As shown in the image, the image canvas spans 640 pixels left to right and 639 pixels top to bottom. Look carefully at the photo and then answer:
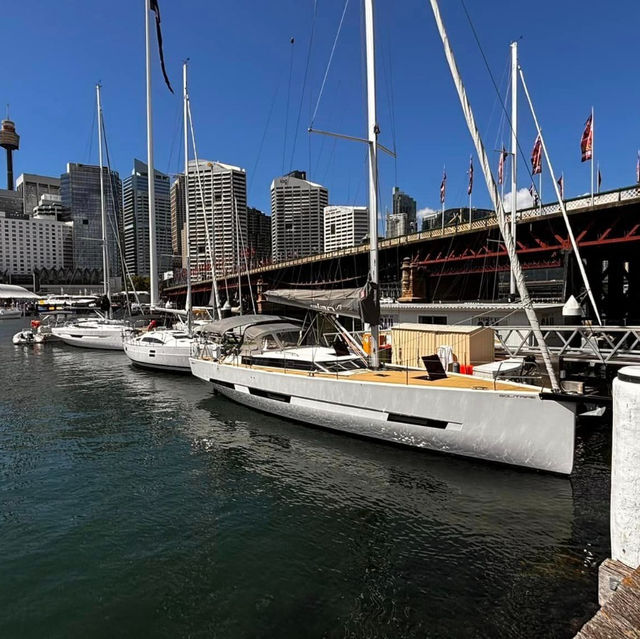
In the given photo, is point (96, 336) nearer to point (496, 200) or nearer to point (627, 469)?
point (496, 200)

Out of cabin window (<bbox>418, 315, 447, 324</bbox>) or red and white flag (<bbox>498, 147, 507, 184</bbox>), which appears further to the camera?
red and white flag (<bbox>498, 147, 507, 184</bbox>)

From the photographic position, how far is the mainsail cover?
16.8m

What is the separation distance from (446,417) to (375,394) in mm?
2354

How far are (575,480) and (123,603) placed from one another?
11.1 m

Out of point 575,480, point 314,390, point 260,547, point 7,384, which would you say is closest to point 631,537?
point 260,547

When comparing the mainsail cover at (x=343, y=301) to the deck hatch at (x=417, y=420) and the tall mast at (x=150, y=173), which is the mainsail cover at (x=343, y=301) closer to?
the deck hatch at (x=417, y=420)

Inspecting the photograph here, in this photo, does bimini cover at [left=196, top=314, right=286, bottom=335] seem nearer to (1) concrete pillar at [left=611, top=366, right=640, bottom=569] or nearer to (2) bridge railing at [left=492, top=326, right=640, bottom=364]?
(2) bridge railing at [left=492, top=326, right=640, bottom=364]

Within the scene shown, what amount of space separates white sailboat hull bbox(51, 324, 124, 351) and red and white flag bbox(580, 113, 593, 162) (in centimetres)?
4333

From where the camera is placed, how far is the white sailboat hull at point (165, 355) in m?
30.8

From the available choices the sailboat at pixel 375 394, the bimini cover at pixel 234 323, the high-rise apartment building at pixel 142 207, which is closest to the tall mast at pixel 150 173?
the bimini cover at pixel 234 323

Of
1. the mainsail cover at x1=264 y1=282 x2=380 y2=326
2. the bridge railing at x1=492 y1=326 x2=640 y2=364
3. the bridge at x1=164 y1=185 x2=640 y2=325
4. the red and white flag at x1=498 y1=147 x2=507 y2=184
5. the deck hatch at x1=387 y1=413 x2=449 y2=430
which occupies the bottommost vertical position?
the deck hatch at x1=387 y1=413 x2=449 y2=430

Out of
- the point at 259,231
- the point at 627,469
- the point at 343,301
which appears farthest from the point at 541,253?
the point at 259,231

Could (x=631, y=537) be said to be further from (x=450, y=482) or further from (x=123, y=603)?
(x=123, y=603)

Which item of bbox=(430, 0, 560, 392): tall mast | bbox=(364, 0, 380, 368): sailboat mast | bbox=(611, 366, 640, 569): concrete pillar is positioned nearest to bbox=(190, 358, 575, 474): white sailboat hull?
bbox=(430, 0, 560, 392): tall mast
